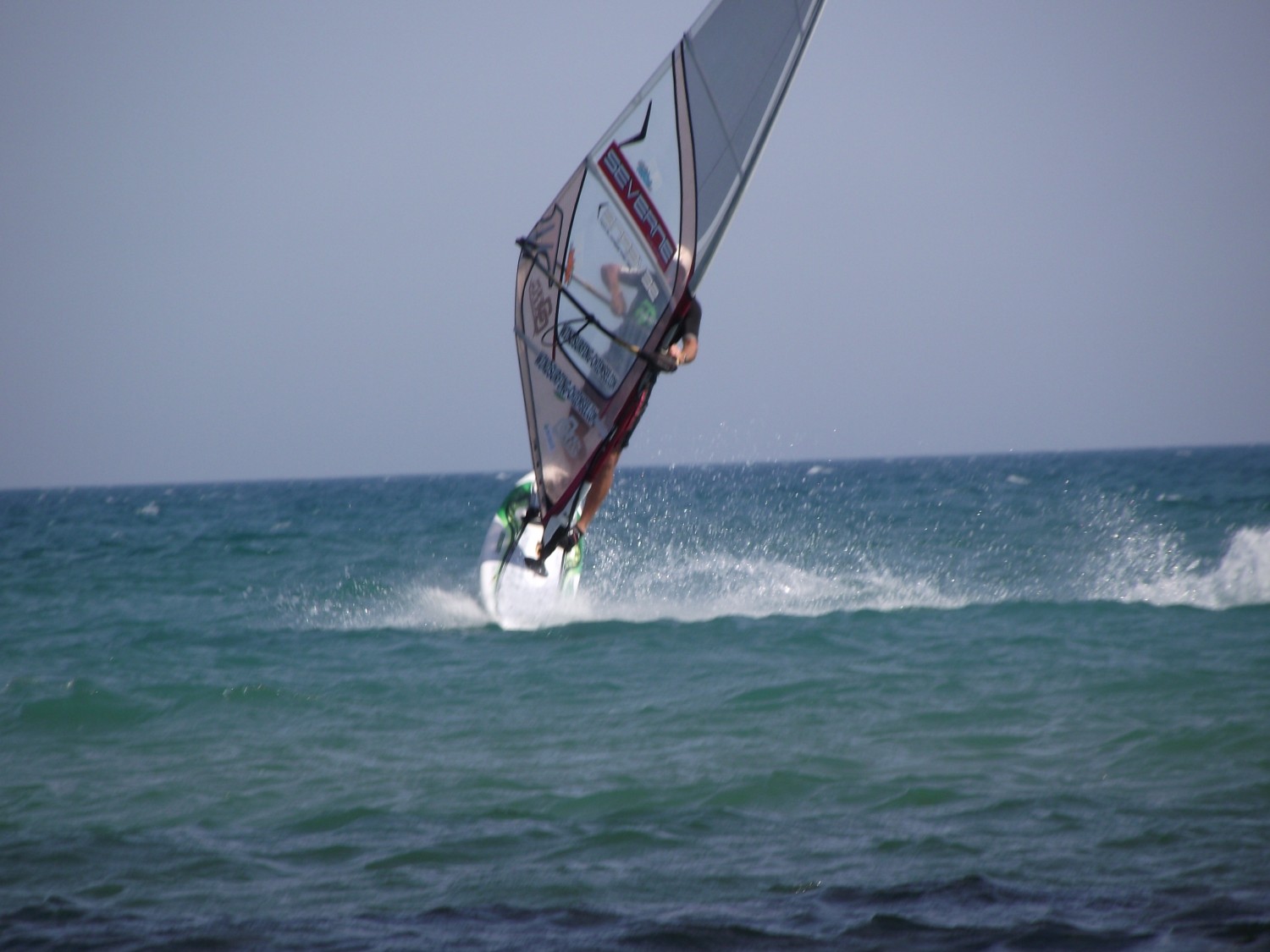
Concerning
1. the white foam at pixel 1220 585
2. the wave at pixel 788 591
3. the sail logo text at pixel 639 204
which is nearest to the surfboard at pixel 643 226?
the sail logo text at pixel 639 204

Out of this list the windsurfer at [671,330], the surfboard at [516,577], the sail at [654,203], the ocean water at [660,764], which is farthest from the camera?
the surfboard at [516,577]

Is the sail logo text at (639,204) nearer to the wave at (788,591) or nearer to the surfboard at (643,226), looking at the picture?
the surfboard at (643,226)

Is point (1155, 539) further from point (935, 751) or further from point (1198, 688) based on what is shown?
point (935, 751)

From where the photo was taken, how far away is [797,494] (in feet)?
109

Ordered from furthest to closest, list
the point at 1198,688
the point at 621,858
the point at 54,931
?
the point at 1198,688 < the point at 621,858 < the point at 54,931

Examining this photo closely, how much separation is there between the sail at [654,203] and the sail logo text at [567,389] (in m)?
0.01

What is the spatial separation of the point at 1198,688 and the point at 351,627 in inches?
243

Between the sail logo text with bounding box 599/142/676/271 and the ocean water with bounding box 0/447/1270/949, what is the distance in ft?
8.28

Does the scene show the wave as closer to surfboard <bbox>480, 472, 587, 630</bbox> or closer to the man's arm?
surfboard <bbox>480, 472, 587, 630</bbox>

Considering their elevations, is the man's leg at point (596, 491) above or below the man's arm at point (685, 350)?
below

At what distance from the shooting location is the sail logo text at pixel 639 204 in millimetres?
6574

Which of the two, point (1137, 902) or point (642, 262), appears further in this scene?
point (642, 262)

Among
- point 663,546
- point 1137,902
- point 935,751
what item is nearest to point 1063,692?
point 935,751

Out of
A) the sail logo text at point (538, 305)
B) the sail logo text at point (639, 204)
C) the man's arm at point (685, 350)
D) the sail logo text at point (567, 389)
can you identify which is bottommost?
the sail logo text at point (567, 389)
